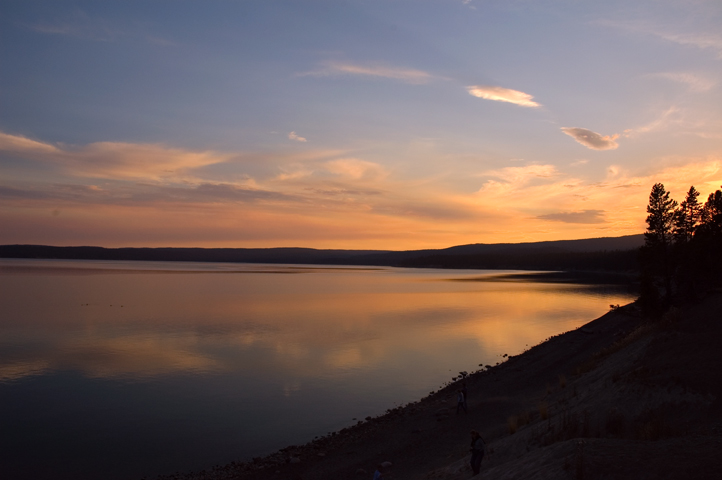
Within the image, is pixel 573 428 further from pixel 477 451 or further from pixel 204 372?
pixel 204 372

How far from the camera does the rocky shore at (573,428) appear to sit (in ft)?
29.9

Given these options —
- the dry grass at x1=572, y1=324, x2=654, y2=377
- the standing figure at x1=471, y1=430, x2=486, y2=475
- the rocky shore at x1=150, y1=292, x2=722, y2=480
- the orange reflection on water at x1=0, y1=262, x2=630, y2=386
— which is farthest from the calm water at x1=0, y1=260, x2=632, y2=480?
the standing figure at x1=471, y1=430, x2=486, y2=475

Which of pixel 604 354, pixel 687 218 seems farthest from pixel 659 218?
pixel 604 354

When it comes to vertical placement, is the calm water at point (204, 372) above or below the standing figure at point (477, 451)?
below

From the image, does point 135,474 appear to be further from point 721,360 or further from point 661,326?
point 661,326

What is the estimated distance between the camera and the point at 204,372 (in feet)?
88.2

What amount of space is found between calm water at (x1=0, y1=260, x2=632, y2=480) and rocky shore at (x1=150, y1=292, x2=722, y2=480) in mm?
2154

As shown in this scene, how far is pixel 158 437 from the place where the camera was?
17625 millimetres

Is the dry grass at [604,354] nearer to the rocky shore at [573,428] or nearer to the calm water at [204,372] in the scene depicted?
the rocky shore at [573,428]

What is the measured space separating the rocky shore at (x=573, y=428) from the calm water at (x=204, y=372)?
84.8 inches

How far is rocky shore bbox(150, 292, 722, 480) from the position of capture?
9.11m

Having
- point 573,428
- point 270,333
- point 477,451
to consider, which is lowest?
point 270,333

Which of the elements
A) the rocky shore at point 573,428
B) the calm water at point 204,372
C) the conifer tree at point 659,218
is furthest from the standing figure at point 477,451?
the conifer tree at point 659,218

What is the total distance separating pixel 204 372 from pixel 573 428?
66.8 ft
